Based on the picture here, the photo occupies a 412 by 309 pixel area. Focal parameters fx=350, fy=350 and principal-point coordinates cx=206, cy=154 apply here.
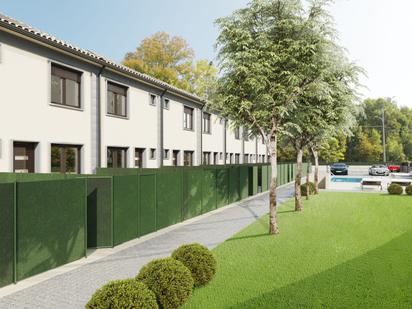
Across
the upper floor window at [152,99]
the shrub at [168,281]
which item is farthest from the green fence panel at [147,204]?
the upper floor window at [152,99]

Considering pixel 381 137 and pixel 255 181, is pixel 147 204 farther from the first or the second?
pixel 381 137

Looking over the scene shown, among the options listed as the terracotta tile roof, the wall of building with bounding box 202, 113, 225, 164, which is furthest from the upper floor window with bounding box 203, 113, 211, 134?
the terracotta tile roof

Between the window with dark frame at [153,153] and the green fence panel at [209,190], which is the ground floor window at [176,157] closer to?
the window with dark frame at [153,153]

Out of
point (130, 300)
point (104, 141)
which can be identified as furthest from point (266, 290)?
point (104, 141)

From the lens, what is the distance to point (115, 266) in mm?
8594

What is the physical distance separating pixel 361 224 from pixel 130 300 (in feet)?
38.1

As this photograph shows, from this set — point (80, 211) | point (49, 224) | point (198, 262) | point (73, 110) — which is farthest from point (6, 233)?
point (73, 110)

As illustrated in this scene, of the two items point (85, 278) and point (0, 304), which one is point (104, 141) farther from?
point (0, 304)

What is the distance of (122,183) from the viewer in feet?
34.6

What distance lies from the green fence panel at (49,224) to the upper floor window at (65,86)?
6365mm

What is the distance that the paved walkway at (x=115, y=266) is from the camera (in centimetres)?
654

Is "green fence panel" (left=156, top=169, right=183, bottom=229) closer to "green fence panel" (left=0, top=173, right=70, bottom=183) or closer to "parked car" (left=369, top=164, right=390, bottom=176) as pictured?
"green fence panel" (left=0, top=173, right=70, bottom=183)

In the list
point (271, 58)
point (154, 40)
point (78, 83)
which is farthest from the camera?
point (154, 40)

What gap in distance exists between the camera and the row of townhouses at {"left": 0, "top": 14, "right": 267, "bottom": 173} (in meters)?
12.0
